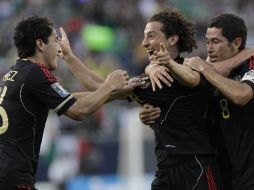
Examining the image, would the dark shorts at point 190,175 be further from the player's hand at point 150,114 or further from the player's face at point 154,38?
the player's face at point 154,38

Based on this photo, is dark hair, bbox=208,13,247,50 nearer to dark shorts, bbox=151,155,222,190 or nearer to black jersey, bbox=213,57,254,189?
black jersey, bbox=213,57,254,189

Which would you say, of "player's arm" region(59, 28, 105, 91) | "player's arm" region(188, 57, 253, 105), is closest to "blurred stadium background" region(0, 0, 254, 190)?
"player's arm" region(59, 28, 105, 91)

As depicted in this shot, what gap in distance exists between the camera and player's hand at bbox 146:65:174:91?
802 centimetres

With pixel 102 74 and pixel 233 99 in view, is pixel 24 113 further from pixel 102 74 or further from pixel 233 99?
pixel 102 74

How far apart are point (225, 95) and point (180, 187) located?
99 cm

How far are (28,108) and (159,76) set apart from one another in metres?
1.30

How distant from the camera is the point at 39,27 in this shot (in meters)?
8.55

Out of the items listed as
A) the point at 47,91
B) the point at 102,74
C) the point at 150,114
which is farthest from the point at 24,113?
the point at 102,74

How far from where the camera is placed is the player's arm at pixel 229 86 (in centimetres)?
786

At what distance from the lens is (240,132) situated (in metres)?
8.12

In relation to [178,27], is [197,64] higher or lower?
lower

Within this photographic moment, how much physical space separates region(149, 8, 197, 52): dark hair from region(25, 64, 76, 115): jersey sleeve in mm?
1161

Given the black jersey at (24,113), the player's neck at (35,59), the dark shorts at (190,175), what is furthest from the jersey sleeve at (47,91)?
the dark shorts at (190,175)

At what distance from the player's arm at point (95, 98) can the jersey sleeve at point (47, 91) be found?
0.07 meters
